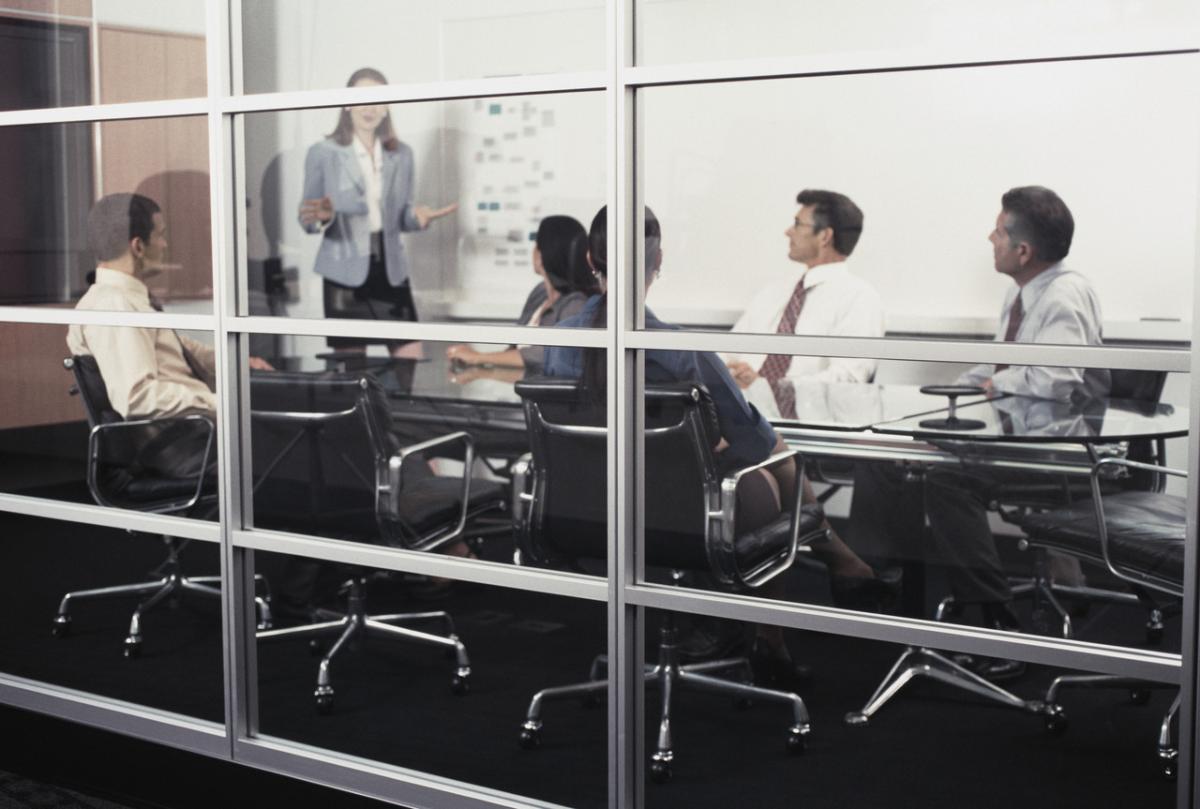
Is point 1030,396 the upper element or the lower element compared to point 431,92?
lower

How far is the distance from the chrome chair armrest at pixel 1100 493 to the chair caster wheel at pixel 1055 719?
0.29 metres

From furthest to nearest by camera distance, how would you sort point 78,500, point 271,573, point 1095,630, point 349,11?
point 78,500
point 271,573
point 349,11
point 1095,630

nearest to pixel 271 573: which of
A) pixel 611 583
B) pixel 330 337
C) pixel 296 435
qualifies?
pixel 296 435

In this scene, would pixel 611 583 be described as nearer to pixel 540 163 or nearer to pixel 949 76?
pixel 540 163

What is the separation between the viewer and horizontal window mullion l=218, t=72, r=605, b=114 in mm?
2498

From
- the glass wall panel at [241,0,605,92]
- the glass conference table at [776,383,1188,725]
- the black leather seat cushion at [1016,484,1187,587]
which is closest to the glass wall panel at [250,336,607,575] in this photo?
the glass conference table at [776,383,1188,725]

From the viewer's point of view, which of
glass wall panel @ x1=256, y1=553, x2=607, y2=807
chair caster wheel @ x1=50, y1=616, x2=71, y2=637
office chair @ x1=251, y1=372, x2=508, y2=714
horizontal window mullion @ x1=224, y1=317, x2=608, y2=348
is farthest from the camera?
chair caster wheel @ x1=50, y1=616, x2=71, y2=637

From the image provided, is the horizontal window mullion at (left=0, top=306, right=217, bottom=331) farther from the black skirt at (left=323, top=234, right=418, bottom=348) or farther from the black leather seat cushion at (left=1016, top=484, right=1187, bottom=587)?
the black leather seat cushion at (left=1016, top=484, right=1187, bottom=587)

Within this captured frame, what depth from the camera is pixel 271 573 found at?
3047 mm

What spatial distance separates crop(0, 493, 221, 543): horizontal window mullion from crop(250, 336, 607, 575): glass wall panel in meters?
0.15

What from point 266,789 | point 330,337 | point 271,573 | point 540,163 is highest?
point 540,163

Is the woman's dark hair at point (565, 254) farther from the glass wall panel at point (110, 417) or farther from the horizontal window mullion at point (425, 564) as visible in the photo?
the glass wall panel at point (110, 417)

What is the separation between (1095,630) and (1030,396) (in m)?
0.39

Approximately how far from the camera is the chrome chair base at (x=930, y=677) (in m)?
2.34
